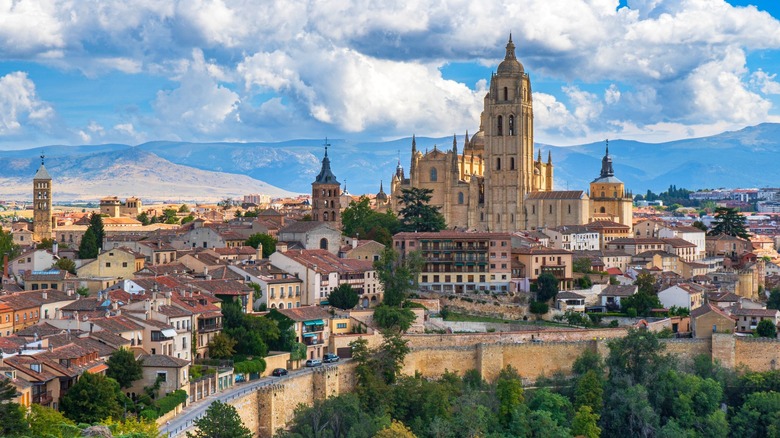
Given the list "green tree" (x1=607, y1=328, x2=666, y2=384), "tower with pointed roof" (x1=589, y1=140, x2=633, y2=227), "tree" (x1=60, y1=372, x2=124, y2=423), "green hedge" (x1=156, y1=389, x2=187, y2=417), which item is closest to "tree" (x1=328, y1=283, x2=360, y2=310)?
"green tree" (x1=607, y1=328, x2=666, y2=384)

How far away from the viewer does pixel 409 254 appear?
61.8 m

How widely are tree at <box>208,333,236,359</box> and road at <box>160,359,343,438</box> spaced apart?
5.64 ft

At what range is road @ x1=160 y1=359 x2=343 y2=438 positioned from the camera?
3509 cm

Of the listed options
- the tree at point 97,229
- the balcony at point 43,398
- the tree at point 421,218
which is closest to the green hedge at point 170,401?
the balcony at point 43,398

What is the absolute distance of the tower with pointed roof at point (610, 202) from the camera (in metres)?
92.1

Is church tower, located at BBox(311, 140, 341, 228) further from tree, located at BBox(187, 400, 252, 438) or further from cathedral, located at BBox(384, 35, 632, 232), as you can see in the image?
tree, located at BBox(187, 400, 252, 438)

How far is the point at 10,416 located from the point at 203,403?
9.57 metres

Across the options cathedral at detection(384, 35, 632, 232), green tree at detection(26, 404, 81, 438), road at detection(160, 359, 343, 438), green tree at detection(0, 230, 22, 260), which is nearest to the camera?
green tree at detection(26, 404, 81, 438)

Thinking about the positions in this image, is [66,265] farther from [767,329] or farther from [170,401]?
[767,329]

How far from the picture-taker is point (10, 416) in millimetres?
30156

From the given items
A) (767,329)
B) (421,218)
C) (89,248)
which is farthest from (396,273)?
(767,329)

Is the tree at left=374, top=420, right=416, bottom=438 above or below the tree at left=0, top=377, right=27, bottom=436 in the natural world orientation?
below

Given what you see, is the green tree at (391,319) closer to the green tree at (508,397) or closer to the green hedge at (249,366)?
the green tree at (508,397)

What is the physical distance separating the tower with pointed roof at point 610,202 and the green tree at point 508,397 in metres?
44.4
